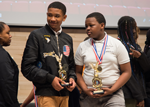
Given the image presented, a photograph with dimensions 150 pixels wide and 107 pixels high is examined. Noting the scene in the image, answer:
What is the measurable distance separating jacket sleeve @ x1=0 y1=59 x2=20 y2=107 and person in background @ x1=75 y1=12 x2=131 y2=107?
687 millimetres

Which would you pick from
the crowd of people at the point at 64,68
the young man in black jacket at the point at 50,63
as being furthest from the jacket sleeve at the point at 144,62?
the young man in black jacket at the point at 50,63

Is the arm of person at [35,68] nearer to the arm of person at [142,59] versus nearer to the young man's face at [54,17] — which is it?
the young man's face at [54,17]

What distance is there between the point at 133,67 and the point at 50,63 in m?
1.10

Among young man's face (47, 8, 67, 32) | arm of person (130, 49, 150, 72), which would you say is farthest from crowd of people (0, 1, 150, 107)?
arm of person (130, 49, 150, 72)

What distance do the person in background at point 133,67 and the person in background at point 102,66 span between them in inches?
12.5

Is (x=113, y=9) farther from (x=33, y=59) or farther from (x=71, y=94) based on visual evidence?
(x=33, y=59)

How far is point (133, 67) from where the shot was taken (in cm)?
256

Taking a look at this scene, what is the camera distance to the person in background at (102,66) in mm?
2125

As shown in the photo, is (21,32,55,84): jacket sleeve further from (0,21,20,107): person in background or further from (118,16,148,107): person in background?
(118,16,148,107): person in background

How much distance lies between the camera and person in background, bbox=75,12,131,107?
6.97 feet

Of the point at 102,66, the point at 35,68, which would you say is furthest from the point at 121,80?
the point at 35,68

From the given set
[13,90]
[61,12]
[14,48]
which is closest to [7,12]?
[14,48]

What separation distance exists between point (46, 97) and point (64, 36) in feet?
2.23

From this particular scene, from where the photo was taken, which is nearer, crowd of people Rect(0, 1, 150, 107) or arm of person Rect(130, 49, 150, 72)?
crowd of people Rect(0, 1, 150, 107)
